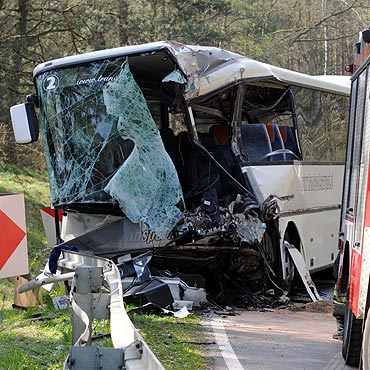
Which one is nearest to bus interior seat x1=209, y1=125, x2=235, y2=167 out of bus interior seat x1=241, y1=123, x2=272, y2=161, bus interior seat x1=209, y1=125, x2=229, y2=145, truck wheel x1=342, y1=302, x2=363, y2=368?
bus interior seat x1=209, y1=125, x2=229, y2=145

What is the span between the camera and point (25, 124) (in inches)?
475

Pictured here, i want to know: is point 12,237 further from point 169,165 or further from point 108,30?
point 108,30

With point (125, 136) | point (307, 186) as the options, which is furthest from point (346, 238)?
point (307, 186)

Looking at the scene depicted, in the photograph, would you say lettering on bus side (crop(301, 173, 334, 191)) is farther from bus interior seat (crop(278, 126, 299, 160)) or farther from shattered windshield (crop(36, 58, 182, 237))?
shattered windshield (crop(36, 58, 182, 237))

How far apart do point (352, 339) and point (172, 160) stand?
17.5ft

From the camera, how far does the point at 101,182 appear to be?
11.9 metres

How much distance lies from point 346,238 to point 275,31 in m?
32.9

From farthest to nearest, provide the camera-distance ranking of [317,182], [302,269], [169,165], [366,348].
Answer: [317,182] → [302,269] → [169,165] → [366,348]

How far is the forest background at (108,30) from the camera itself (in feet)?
78.6

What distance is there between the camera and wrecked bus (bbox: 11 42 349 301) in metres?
11.5

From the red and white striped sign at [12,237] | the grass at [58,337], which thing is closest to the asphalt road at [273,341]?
the grass at [58,337]

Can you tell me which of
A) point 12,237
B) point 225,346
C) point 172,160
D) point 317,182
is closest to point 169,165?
point 172,160

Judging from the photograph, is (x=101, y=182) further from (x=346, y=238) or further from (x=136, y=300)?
(x=346, y=238)

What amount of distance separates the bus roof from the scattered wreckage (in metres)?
0.02
